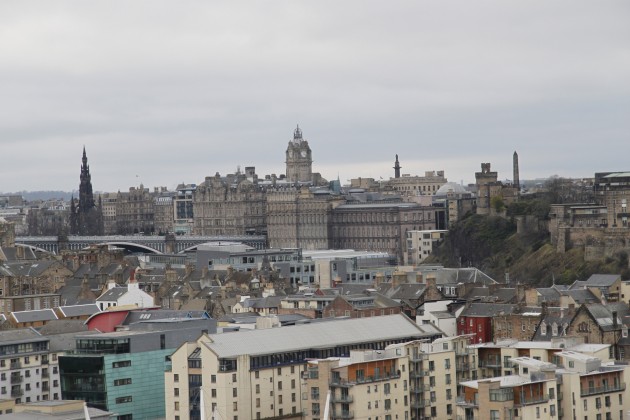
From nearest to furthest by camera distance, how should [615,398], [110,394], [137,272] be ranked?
[615,398]
[110,394]
[137,272]

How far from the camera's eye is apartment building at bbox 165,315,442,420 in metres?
75.8

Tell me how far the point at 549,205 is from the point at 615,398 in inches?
4216

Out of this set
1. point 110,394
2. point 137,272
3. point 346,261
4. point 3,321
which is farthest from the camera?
point 346,261

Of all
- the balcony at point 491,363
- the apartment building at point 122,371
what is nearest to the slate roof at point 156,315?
the apartment building at point 122,371

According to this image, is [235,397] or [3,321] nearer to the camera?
[235,397]

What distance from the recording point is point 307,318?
98188 mm

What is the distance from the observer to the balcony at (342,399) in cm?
7025

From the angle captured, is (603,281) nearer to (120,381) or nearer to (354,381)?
(120,381)

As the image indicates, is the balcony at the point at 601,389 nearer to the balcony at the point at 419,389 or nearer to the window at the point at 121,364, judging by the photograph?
the balcony at the point at 419,389

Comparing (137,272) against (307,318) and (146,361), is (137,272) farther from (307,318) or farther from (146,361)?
(146,361)

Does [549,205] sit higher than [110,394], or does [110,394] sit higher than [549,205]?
[549,205]

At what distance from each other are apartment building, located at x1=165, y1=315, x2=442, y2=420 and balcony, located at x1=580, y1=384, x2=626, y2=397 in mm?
14125

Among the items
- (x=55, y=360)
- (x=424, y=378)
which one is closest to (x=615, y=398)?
(x=424, y=378)

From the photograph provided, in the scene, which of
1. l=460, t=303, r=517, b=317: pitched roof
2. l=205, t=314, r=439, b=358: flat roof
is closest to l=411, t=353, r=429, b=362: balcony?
l=205, t=314, r=439, b=358: flat roof
